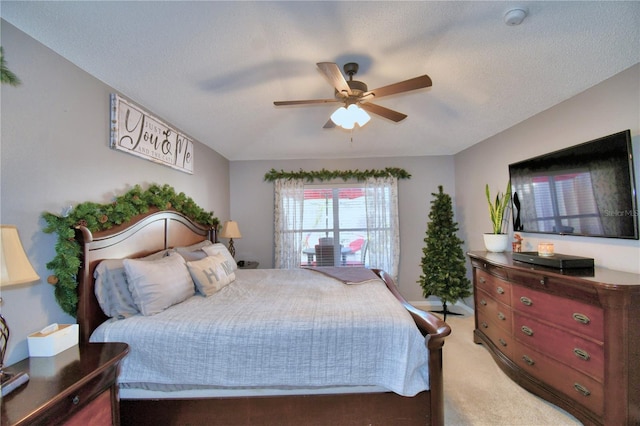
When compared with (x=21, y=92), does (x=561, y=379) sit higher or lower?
lower

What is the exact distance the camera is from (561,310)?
6.65ft

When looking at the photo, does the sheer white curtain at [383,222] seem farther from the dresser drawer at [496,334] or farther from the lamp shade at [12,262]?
the lamp shade at [12,262]

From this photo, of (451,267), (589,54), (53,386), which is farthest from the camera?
(451,267)

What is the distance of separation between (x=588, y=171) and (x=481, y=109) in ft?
4.00

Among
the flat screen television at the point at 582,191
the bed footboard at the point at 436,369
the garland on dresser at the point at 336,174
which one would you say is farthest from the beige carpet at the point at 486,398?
the garland on dresser at the point at 336,174

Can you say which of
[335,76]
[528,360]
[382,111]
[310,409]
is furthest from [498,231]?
[310,409]

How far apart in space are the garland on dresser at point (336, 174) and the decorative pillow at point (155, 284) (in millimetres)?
2705

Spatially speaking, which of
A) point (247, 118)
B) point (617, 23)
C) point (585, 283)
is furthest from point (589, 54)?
point (247, 118)

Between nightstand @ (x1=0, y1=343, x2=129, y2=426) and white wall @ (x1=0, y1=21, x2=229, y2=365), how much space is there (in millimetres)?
311

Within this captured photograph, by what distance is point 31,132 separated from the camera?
157 cm

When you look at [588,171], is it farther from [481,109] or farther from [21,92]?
[21,92]

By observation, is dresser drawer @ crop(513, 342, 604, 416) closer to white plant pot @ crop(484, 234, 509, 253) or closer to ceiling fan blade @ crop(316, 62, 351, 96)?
white plant pot @ crop(484, 234, 509, 253)

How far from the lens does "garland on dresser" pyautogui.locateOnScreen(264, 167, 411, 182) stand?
4543 millimetres

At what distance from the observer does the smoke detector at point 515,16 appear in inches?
68.1
